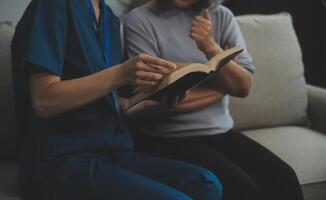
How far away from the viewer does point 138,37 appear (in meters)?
1.55

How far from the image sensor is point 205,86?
1.58 m

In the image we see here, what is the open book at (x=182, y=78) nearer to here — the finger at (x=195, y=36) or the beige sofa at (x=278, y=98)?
the finger at (x=195, y=36)

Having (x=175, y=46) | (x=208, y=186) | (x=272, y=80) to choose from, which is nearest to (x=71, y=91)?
(x=208, y=186)

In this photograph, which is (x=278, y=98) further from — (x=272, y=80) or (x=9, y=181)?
(x=9, y=181)

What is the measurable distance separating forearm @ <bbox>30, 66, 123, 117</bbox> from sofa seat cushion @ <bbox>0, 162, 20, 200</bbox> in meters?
0.28

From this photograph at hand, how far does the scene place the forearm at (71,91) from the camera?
1124mm

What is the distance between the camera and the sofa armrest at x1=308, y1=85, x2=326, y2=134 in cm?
196

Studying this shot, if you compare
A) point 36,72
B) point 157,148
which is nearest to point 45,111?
point 36,72

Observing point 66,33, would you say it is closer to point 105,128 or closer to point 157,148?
point 105,128

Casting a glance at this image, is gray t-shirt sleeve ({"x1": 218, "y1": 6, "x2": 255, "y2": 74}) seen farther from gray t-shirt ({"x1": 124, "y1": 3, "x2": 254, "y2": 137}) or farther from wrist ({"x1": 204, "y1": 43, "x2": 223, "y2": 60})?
wrist ({"x1": 204, "y1": 43, "x2": 223, "y2": 60})

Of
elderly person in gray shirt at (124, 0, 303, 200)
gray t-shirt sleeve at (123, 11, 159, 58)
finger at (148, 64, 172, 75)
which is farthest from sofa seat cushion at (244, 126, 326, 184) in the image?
finger at (148, 64, 172, 75)

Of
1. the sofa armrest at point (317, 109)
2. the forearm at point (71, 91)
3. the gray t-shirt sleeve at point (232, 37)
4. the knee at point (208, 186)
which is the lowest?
the sofa armrest at point (317, 109)

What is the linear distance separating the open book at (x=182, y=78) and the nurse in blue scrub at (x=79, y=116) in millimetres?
34

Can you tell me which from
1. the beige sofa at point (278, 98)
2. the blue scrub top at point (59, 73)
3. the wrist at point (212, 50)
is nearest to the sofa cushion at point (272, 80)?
the beige sofa at point (278, 98)
